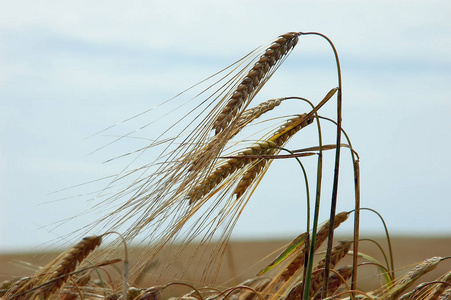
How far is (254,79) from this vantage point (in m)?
1.35

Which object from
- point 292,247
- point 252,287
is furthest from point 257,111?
point 252,287

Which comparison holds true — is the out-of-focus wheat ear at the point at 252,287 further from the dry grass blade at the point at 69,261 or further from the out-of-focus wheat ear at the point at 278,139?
the dry grass blade at the point at 69,261

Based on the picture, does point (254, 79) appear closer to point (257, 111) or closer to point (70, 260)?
Result: point (257, 111)

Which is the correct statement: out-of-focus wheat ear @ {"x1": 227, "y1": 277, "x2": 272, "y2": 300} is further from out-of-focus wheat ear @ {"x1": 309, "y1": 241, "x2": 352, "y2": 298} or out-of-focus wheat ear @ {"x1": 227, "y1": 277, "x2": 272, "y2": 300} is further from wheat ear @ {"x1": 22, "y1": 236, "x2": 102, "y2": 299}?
wheat ear @ {"x1": 22, "y1": 236, "x2": 102, "y2": 299}

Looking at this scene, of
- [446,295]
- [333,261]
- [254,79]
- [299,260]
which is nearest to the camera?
[254,79]

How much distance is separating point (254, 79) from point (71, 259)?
0.63 metres

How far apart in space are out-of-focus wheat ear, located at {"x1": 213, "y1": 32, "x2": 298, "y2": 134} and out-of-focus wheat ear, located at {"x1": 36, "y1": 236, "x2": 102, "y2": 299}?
39cm

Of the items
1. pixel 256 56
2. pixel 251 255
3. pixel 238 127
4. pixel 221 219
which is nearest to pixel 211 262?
pixel 221 219

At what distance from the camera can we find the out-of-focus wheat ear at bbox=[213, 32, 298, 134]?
129 cm

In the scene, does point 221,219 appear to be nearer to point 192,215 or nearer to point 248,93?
Answer: point 192,215

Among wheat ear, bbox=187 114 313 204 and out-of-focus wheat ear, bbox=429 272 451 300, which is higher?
wheat ear, bbox=187 114 313 204

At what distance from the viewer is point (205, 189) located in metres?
1.38

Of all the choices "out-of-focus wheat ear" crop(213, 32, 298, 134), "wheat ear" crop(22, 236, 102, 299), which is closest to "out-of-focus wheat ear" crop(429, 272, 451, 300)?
"out-of-focus wheat ear" crop(213, 32, 298, 134)

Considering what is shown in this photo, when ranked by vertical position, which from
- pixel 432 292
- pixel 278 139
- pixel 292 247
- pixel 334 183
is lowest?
pixel 432 292
